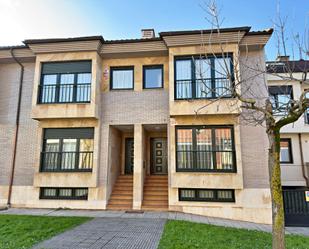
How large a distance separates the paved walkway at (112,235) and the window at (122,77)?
6.31 meters

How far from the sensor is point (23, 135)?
11.1 meters

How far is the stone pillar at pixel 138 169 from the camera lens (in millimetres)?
10102

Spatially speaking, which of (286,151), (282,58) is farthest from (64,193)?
(286,151)

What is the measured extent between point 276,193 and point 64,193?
937 centimetres

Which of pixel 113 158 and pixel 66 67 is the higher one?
pixel 66 67

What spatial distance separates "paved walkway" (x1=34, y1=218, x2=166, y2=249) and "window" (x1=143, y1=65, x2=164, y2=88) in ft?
20.7

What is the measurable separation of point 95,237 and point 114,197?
4610mm

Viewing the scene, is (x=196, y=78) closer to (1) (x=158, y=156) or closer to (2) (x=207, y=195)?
(1) (x=158, y=156)

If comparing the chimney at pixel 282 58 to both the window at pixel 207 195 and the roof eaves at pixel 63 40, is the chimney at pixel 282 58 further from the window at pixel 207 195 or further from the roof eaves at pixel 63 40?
the roof eaves at pixel 63 40

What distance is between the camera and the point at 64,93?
10852 millimetres

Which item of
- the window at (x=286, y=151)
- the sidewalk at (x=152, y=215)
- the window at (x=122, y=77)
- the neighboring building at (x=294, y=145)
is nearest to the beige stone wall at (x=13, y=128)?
the sidewalk at (x=152, y=215)

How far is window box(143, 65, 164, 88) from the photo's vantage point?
36.4ft

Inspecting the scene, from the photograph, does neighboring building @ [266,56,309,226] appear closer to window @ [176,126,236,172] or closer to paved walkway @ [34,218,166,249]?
window @ [176,126,236,172]

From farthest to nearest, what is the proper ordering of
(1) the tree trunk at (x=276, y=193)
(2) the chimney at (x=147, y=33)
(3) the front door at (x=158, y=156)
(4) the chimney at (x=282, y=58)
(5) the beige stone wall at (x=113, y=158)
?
(3) the front door at (x=158, y=156), (2) the chimney at (x=147, y=33), (5) the beige stone wall at (x=113, y=158), (4) the chimney at (x=282, y=58), (1) the tree trunk at (x=276, y=193)
